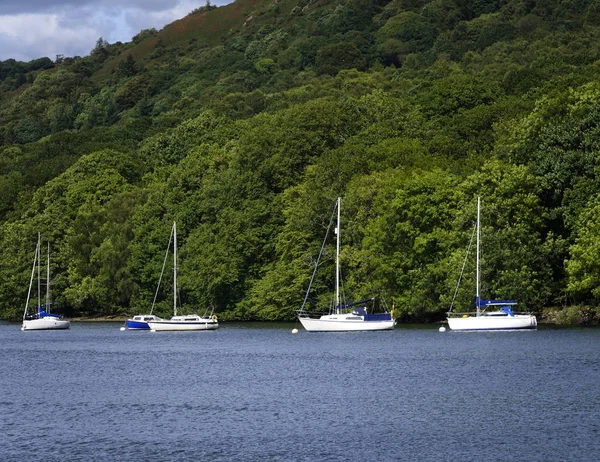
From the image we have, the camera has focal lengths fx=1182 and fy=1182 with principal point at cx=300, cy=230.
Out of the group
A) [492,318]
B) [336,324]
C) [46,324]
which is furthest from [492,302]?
[46,324]

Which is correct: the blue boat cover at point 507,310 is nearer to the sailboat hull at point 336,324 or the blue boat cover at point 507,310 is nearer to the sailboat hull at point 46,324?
the sailboat hull at point 336,324

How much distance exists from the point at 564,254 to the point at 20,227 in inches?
3001

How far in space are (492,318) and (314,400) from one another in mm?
41122

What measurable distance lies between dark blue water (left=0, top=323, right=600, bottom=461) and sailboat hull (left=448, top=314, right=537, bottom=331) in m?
1.99

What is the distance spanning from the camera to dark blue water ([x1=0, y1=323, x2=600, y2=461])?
43.0m

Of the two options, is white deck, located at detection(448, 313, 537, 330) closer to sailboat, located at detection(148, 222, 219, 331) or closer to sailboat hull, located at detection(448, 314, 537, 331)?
sailboat hull, located at detection(448, 314, 537, 331)

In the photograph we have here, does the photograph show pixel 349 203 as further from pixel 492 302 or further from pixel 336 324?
pixel 492 302

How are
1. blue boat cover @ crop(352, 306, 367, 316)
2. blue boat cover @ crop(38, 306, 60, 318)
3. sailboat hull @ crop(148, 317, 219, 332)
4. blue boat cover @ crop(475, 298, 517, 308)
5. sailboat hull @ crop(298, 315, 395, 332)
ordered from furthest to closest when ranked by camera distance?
blue boat cover @ crop(38, 306, 60, 318) → sailboat hull @ crop(148, 317, 219, 332) → blue boat cover @ crop(352, 306, 367, 316) → sailboat hull @ crop(298, 315, 395, 332) → blue boat cover @ crop(475, 298, 517, 308)

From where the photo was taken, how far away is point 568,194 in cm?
9556

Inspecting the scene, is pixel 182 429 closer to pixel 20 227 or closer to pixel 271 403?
pixel 271 403

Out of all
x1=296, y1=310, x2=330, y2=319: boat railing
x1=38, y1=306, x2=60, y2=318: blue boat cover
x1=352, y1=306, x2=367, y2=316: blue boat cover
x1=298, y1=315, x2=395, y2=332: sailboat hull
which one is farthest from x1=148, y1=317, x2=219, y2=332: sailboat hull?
x1=352, y1=306, x2=367, y2=316: blue boat cover

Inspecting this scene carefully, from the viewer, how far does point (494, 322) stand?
309 ft

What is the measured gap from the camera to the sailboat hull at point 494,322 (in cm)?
9325

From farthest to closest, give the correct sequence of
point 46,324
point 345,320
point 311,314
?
point 46,324 → point 311,314 → point 345,320
